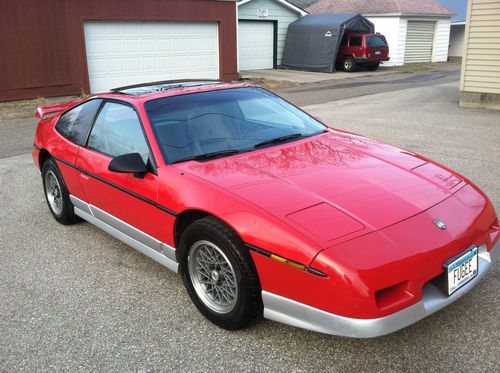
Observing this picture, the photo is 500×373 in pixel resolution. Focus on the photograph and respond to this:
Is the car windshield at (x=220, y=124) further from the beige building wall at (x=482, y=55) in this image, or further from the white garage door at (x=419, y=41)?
the white garage door at (x=419, y=41)

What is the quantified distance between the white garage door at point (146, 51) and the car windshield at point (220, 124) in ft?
39.7

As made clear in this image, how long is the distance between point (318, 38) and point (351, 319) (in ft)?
72.6

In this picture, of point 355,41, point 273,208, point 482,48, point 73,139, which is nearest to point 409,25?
point 355,41

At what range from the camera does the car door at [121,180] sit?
3396 mm

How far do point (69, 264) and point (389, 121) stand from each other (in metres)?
7.91

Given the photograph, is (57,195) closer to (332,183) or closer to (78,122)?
(78,122)

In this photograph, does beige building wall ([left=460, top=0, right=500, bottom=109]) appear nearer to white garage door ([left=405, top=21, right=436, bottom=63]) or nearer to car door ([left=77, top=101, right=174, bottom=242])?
car door ([left=77, top=101, right=174, bottom=242])

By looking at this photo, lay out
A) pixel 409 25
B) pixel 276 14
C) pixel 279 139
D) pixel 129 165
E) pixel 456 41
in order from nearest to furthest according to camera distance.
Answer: pixel 129 165 < pixel 279 139 < pixel 276 14 < pixel 409 25 < pixel 456 41

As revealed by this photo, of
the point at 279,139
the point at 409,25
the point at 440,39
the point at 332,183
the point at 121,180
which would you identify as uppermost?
the point at 409,25

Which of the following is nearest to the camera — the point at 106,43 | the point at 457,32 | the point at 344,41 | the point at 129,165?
Result: the point at 129,165

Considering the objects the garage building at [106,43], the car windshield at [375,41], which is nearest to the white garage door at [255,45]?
the car windshield at [375,41]

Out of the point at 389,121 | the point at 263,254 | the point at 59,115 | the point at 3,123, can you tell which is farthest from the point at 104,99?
the point at 3,123

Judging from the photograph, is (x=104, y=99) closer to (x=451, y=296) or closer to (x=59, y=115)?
(x=59, y=115)

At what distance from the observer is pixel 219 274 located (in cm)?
297
